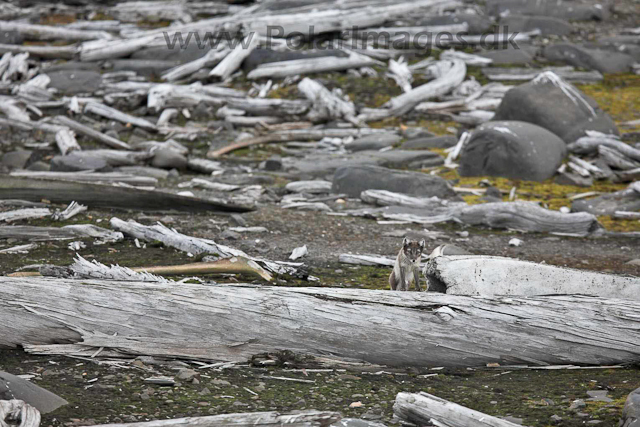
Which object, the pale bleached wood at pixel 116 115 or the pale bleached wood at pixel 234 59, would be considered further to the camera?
the pale bleached wood at pixel 234 59

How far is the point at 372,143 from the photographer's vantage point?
14672 mm

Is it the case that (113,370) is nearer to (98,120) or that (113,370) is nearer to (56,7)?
(98,120)

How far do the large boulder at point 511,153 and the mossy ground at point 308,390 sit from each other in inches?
294

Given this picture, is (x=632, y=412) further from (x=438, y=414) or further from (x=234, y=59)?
(x=234, y=59)

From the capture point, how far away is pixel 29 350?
5.63 m

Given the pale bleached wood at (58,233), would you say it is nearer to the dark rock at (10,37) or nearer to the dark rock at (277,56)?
the dark rock at (277,56)

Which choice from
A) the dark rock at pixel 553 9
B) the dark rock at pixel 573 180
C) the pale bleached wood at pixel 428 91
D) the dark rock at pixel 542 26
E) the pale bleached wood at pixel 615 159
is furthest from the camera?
the dark rock at pixel 553 9

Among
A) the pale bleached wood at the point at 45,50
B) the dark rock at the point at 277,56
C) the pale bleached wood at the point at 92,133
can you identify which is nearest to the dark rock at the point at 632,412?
the pale bleached wood at the point at 92,133

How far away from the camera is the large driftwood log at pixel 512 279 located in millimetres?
6508

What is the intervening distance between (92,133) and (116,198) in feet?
16.4

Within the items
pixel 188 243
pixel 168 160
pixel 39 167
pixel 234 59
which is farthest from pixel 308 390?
pixel 234 59

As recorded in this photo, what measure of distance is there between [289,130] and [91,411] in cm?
1144

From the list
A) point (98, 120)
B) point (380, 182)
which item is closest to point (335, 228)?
point (380, 182)

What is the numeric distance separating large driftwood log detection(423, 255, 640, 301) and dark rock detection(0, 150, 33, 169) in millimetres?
9279
